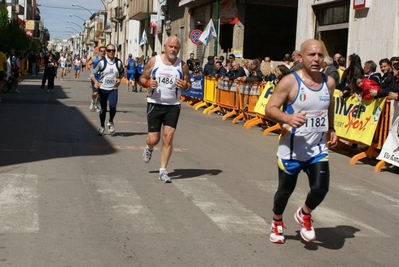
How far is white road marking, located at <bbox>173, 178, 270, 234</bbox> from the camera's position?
680 centimetres

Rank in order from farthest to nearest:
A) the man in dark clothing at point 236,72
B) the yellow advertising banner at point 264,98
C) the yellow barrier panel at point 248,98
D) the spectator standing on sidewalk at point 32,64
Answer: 1. the spectator standing on sidewalk at point 32,64
2. the man in dark clothing at point 236,72
3. the yellow barrier panel at point 248,98
4. the yellow advertising banner at point 264,98

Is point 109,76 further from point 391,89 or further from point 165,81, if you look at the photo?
point 391,89

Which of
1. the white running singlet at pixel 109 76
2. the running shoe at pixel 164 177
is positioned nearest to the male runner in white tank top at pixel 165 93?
the running shoe at pixel 164 177

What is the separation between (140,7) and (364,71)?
149 feet

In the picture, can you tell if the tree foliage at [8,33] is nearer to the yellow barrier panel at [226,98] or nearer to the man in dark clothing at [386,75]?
the yellow barrier panel at [226,98]

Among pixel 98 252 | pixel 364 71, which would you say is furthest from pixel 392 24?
pixel 98 252

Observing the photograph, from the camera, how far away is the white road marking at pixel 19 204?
254 inches

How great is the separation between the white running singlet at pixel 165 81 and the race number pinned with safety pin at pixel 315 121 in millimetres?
3512

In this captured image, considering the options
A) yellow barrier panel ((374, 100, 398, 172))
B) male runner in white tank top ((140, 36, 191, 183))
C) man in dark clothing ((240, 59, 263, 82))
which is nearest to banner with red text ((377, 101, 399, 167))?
yellow barrier panel ((374, 100, 398, 172))

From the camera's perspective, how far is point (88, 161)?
10.7 metres

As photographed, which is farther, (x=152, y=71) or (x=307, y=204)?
(x=152, y=71)

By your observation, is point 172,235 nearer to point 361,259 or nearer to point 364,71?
point 361,259

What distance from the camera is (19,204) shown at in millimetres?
7406

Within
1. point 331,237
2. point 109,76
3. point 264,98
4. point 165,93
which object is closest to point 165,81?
Result: point 165,93
